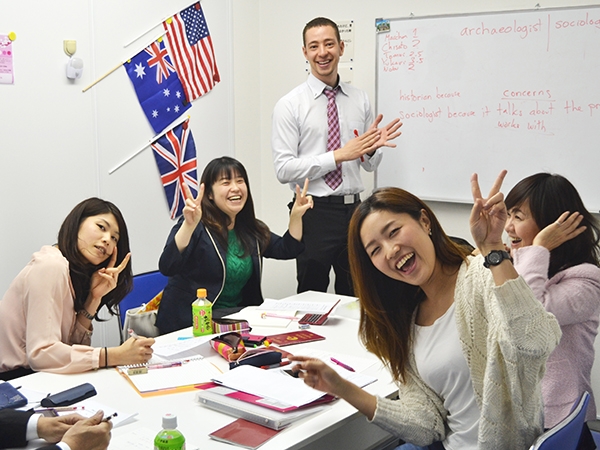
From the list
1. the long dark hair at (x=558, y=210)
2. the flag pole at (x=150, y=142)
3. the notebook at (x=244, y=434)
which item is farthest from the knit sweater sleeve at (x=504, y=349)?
the flag pole at (x=150, y=142)

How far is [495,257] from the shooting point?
1.51m

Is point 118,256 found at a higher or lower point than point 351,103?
lower

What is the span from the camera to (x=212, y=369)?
2.17m

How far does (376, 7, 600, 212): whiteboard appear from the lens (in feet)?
12.1

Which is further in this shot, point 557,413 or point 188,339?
point 188,339

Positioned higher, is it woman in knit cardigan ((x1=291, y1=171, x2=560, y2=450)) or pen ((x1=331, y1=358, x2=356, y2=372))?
woman in knit cardigan ((x1=291, y1=171, x2=560, y2=450))

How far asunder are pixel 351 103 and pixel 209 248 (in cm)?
151

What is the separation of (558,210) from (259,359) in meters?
1.13

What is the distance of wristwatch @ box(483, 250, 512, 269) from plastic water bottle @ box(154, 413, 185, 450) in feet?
2.63

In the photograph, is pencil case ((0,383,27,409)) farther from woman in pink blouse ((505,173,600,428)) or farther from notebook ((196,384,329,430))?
woman in pink blouse ((505,173,600,428))

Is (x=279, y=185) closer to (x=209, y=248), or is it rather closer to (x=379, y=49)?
(x=379, y=49)

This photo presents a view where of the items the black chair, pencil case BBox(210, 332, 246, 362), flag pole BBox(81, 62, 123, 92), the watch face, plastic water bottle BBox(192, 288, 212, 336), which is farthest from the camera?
flag pole BBox(81, 62, 123, 92)

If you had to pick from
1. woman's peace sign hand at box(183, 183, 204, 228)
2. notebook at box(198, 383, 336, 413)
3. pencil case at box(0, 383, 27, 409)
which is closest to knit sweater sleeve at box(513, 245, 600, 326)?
notebook at box(198, 383, 336, 413)

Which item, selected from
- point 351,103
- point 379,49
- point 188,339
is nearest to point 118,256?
point 188,339
